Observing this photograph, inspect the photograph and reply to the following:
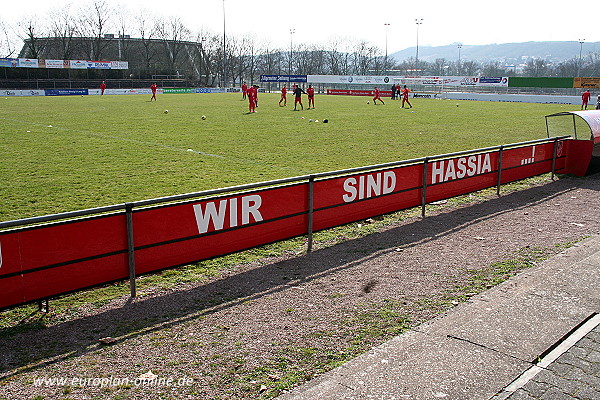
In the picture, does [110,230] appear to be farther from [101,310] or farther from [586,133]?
[586,133]

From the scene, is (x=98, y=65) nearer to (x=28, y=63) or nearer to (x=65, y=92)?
(x=28, y=63)

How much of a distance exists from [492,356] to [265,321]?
2.22m

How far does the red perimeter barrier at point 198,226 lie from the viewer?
18.1ft

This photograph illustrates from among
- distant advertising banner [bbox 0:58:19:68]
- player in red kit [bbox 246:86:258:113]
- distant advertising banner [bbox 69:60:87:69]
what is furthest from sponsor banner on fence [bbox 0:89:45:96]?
player in red kit [bbox 246:86:258:113]

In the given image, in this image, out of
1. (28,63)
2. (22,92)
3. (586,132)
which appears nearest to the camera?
(586,132)

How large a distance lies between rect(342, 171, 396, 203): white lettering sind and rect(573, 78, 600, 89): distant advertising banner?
5835cm

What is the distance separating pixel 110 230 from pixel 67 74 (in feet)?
248

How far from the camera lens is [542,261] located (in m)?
7.60

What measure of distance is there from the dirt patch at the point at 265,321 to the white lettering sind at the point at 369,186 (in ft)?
2.23

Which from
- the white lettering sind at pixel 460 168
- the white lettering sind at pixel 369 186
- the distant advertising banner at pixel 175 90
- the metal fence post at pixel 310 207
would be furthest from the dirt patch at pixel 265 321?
the distant advertising banner at pixel 175 90

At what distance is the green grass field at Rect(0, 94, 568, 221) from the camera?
1171 centimetres

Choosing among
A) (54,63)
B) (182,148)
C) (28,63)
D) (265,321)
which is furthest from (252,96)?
(54,63)

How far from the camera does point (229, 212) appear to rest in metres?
7.02

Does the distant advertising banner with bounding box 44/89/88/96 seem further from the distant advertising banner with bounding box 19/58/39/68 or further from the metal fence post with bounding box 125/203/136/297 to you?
the metal fence post with bounding box 125/203/136/297
